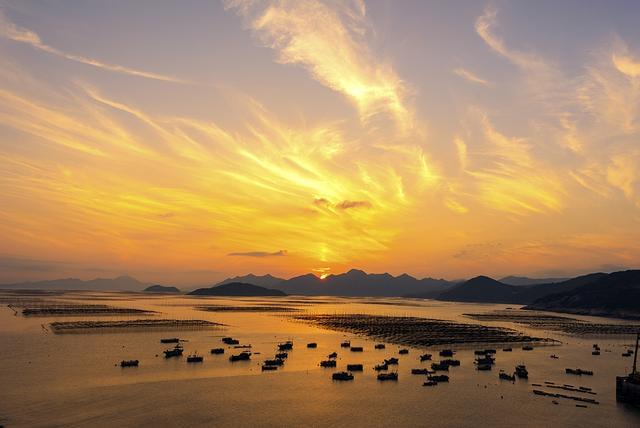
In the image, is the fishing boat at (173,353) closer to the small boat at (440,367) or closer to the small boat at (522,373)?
the small boat at (440,367)

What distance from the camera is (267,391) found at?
74.6 m

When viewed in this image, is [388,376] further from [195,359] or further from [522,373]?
[195,359]

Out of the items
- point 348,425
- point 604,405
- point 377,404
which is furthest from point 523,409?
point 348,425

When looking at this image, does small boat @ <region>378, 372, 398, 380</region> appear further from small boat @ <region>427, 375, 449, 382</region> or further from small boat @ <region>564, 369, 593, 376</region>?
small boat @ <region>564, 369, 593, 376</region>

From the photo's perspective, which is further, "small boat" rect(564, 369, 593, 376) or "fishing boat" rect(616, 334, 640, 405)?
Answer: "small boat" rect(564, 369, 593, 376)

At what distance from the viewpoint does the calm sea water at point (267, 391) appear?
6072cm

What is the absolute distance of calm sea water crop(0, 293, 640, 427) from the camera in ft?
199

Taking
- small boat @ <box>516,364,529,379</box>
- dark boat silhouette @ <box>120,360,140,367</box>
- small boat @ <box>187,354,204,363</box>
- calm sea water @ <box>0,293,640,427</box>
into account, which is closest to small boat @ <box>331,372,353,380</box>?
calm sea water @ <box>0,293,640,427</box>

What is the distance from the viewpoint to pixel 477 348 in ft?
413

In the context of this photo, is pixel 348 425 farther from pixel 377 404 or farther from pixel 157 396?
pixel 157 396

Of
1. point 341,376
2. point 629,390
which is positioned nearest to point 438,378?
point 341,376

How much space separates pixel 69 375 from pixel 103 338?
165 ft

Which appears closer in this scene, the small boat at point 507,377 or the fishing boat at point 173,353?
the small boat at point 507,377

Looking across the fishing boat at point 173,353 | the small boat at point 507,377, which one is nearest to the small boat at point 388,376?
the small boat at point 507,377
